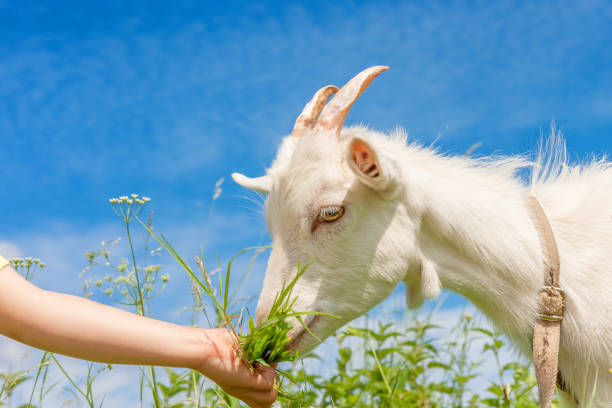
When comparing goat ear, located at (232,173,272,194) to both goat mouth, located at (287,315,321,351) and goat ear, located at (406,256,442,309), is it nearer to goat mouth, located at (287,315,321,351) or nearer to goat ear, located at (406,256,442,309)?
goat mouth, located at (287,315,321,351)

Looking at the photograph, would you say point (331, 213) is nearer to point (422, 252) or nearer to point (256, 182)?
point (422, 252)

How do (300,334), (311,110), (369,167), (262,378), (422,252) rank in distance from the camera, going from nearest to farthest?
(262,378)
(369,167)
(300,334)
(422,252)
(311,110)

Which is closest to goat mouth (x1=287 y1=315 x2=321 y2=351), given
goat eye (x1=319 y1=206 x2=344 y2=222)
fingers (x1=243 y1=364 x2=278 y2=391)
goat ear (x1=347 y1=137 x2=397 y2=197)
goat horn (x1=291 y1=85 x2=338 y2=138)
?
fingers (x1=243 y1=364 x2=278 y2=391)

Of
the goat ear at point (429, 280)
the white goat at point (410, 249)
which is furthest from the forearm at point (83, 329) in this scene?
the goat ear at point (429, 280)

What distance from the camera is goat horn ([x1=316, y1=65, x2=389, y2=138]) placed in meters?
2.74

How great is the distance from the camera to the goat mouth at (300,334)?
2.69 meters

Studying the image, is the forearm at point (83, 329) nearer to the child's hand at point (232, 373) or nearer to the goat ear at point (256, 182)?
the child's hand at point (232, 373)

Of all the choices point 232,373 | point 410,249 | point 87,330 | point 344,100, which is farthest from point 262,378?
point 344,100

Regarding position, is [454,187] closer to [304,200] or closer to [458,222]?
[458,222]

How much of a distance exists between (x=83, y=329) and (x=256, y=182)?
150 cm

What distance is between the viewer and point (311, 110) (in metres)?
3.29

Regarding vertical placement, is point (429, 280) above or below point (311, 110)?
below

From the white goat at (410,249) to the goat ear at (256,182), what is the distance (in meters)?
0.38

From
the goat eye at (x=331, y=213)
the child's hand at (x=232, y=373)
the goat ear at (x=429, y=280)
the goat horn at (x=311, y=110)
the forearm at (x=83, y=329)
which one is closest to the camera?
the forearm at (x=83, y=329)
